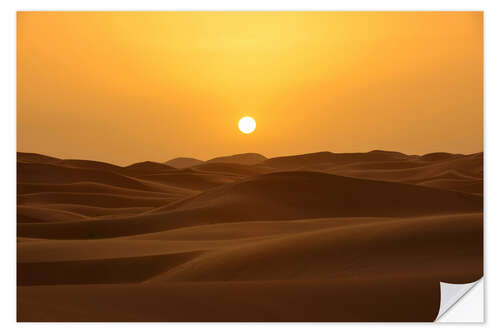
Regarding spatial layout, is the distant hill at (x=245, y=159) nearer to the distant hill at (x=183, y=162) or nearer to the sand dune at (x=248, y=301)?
the distant hill at (x=183, y=162)

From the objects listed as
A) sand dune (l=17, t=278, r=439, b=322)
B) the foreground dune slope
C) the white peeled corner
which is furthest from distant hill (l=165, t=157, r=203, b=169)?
the white peeled corner

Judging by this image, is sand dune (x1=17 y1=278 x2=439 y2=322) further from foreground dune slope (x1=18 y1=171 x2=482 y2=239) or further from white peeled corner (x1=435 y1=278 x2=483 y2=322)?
foreground dune slope (x1=18 y1=171 x2=482 y2=239)

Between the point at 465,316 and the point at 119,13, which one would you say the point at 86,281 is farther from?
the point at 465,316

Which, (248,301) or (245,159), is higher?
(245,159)

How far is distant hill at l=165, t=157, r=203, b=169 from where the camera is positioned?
324 cm

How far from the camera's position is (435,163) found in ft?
10.6

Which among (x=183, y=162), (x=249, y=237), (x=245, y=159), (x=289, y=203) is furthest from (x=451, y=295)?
(x=183, y=162)

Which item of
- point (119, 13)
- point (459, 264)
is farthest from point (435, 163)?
point (119, 13)

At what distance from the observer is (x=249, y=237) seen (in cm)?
313

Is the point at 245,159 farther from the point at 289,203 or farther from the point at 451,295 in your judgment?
the point at 451,295

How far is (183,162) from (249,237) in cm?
58

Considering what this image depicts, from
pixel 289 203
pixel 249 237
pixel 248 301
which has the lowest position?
pixel 248 301

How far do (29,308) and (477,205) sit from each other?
2.59 metres
